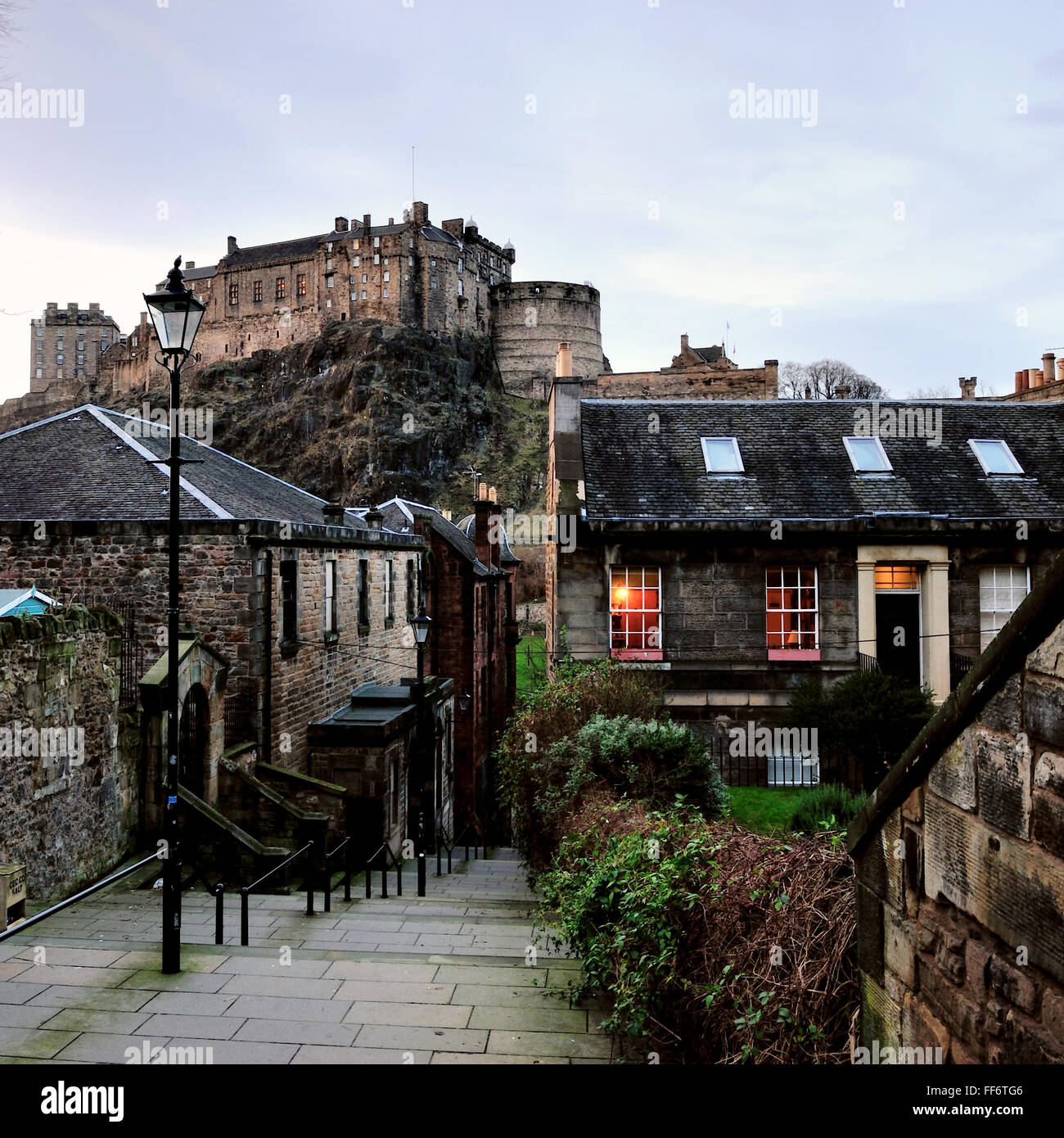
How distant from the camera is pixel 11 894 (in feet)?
27.8

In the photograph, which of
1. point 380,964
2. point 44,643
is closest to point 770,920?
point 380,964

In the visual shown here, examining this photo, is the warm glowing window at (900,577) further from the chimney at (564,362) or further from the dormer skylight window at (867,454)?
the chimney at (564,362)

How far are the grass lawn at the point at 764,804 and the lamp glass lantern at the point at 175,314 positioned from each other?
26.9 ft

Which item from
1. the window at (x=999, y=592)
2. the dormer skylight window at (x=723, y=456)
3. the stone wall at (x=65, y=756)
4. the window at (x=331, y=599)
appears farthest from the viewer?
the window at (x=331, y=599)

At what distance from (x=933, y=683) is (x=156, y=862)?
13.6 m

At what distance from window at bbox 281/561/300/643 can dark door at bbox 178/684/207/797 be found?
9.08ft

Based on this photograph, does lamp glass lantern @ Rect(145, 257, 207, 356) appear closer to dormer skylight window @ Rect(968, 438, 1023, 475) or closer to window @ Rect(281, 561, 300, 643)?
window @ Rect(281, 561, 300, 643)

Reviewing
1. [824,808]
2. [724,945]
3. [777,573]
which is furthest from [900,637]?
[724,945]

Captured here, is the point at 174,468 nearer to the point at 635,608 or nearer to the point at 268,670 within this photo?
the point at 268,670

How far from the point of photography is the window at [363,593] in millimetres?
20625

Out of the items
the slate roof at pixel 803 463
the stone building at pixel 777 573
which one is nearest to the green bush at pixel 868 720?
the stone building at pixel 777 573

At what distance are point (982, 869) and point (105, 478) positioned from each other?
15956 mm
